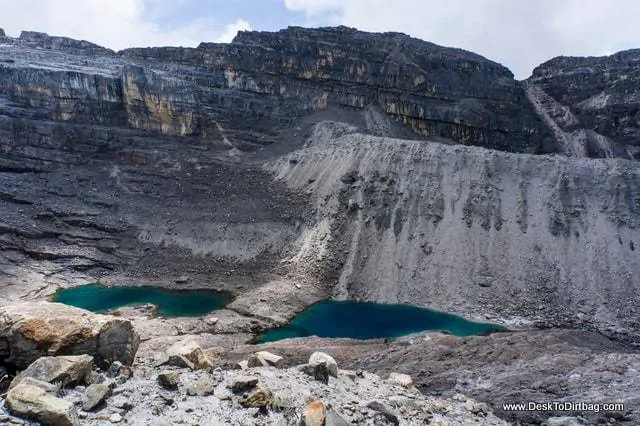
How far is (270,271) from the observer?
127 ft

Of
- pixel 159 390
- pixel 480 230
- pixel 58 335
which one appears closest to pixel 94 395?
pixel 159 390

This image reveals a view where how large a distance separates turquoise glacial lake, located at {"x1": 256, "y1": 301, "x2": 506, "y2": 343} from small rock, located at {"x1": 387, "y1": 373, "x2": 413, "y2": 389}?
44.2 feet

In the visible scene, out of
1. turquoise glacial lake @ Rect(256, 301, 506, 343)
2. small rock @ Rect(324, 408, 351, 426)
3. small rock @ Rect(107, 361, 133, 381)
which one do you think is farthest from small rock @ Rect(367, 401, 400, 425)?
turquoise glacial lake @ Rect(256, 301, 506, 343)

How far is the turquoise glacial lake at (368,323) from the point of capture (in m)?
31.0

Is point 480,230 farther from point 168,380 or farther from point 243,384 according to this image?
point 168,380

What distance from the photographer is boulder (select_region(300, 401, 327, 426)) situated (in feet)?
33.1

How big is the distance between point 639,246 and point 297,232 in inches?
1046

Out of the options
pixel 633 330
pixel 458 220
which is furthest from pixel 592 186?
pixel 633 330

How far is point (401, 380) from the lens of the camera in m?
16.3

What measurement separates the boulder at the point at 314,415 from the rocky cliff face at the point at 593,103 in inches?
2135

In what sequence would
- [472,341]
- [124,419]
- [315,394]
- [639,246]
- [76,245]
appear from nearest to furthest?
[124,419] < [315,394] < [472,341] < [639,246] < [76,245]

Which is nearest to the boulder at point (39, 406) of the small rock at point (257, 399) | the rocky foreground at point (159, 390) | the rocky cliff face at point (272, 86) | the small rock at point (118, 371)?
the rocky foreground at point (159, 390)

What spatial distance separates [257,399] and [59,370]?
4.18m

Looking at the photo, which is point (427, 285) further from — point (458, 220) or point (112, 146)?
point (112, 146)
